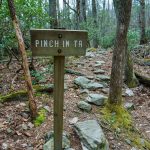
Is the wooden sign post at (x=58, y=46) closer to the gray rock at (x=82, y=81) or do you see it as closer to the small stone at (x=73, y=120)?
the small stone at (x=73, y=120)

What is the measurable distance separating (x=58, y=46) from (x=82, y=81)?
3.51 meters

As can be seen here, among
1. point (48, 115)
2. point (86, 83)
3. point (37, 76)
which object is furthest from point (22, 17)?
point (48, 115)

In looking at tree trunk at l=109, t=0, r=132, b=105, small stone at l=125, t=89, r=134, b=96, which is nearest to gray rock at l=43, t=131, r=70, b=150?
tree trunk at l=109, t=0, r=132, b=105

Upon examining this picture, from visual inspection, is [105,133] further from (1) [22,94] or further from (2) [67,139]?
(1) [22,94]

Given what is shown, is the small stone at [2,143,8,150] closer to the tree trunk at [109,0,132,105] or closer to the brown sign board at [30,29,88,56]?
the brown sign board at [30,29,88,56]

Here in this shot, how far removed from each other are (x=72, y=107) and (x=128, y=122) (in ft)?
3.86

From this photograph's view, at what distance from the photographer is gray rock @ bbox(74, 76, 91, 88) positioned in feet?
21.7

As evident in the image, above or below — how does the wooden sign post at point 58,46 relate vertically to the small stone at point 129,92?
above

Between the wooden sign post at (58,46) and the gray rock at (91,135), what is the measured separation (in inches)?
36.4

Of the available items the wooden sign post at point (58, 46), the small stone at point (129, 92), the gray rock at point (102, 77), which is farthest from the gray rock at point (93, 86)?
the wooden sign post at point (58, 46)

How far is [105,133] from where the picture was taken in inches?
187

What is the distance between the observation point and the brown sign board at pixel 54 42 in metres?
3.30

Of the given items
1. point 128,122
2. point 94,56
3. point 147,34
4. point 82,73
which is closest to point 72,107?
point 128,122

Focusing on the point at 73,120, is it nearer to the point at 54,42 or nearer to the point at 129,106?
the point at 129,106
